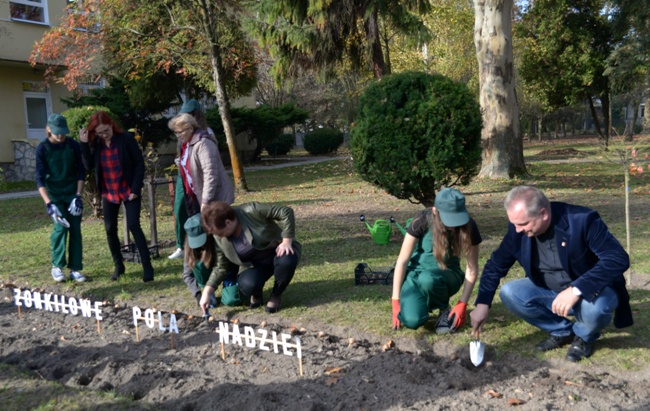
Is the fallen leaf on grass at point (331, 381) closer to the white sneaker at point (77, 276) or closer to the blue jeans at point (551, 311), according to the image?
the blue jeans at point (551, 311)

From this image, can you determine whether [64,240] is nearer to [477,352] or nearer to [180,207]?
[180,207]

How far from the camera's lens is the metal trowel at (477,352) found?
4004 mm

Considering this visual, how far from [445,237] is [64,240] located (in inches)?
168

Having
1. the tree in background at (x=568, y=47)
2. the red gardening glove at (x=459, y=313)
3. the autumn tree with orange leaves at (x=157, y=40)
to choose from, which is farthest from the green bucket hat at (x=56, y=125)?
the tree in background at (x=568, y=47)

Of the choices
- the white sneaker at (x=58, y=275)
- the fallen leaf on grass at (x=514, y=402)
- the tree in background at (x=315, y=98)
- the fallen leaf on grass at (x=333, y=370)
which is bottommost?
the fallen leaf on grass at (x=514, y=402)

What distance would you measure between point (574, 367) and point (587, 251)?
734mm

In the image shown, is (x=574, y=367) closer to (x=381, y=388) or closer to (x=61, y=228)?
(x=381, y=388)

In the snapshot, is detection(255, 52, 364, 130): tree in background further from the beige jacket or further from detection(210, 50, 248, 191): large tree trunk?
the beige jacket

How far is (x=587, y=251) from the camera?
3.86 m

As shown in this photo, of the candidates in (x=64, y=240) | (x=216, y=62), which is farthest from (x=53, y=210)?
(x=216, y=62)

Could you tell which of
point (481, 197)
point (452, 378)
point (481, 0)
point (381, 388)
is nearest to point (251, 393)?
point (381, 388)

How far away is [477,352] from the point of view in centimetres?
400

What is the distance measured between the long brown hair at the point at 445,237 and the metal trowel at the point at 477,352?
0.71m

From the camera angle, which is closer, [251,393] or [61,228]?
[251,393]
